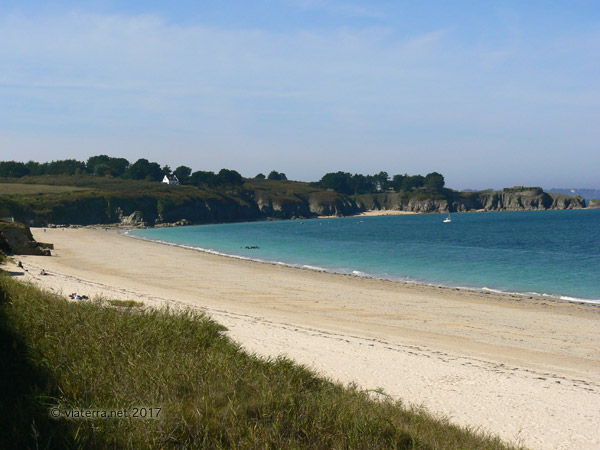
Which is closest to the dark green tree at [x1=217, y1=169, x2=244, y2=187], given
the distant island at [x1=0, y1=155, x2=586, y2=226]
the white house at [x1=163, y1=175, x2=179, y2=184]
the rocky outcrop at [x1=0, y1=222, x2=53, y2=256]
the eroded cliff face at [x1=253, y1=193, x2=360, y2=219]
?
the distant island at [x1=0, y1=155, x2=586, y2=226]

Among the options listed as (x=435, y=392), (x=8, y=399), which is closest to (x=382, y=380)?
(x=435, y=392)

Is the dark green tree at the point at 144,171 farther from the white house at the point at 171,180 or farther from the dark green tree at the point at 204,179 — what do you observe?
the dark green tree at the point at 204,179

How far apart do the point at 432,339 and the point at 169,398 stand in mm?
10828

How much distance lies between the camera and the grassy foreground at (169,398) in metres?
4.38

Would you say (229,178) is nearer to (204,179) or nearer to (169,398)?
(204,179)

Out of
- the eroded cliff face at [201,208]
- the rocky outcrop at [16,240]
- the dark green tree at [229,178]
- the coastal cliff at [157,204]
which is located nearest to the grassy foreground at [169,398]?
the rocky outcrop at [16,240]

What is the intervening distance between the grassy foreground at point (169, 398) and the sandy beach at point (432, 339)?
2174mm

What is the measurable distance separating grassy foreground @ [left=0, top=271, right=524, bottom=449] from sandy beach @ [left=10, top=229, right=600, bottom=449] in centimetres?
217

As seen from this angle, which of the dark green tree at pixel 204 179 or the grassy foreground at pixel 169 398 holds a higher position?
the dark green tree at pixel 204 179

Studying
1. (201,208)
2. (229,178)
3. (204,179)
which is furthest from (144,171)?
(201,208)

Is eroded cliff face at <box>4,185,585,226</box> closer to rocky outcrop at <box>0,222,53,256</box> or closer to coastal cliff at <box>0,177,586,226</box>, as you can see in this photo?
coastal cliff at <box>0,177,586,226</box>

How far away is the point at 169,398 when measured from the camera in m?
5.02

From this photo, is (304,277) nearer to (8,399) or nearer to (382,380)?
(382,380)

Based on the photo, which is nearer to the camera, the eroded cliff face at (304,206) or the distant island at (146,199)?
the distant island at (146,199)
